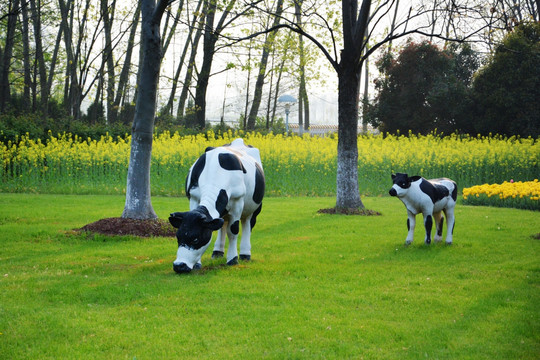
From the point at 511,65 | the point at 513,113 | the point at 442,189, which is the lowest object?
the point at 442,189

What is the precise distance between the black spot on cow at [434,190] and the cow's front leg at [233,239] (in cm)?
326

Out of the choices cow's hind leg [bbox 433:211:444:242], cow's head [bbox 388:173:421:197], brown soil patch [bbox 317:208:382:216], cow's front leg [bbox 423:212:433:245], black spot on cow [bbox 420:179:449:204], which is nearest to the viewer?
cow's head [bbox 388:173:421:197]

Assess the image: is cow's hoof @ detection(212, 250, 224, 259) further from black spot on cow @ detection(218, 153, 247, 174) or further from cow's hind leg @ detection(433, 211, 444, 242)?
cow's hind leg @ detection(433, 211, 444, 242)

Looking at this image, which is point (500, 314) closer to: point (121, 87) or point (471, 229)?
point (471, 229)

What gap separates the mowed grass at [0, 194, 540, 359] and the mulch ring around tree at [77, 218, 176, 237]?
32 cm

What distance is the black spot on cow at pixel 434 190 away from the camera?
9.31 m

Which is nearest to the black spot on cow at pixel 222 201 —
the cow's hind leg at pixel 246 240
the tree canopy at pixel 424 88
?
the cow's hind leg at pixel 246 240

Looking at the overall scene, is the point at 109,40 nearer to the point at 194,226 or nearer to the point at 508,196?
the point at 508,196

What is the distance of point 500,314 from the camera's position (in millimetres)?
5844

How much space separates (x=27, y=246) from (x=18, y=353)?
5.32 metres

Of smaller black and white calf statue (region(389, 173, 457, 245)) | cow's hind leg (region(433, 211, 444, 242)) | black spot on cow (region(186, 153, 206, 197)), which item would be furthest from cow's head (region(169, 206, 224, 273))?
cow's hind leg (region(433, 211, 444, 242))

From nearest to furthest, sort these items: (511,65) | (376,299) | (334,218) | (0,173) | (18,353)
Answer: (18,353)
(376,299)
(334,218)
(0,173)
(511,65)

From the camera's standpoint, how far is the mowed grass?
4863mm

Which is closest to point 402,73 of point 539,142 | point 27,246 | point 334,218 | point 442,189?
point 539,142
